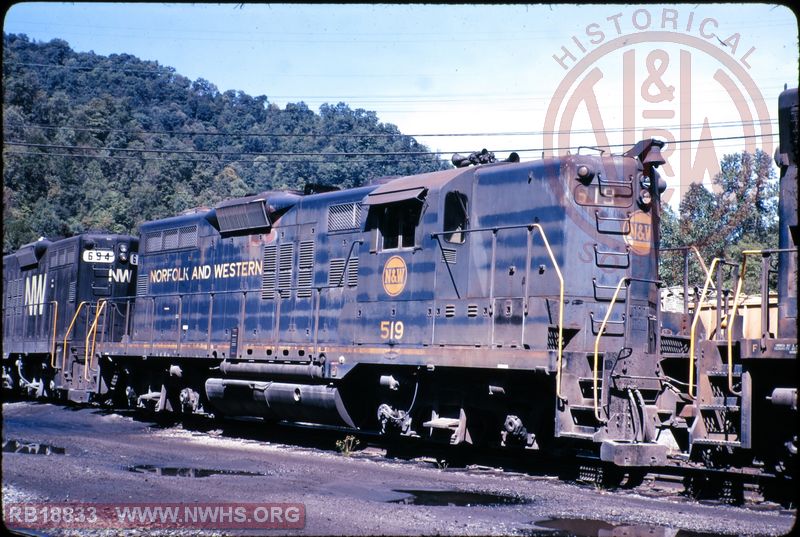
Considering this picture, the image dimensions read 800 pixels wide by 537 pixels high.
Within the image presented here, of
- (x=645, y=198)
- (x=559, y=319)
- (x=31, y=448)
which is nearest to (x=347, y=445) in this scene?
(x=559, y=319)

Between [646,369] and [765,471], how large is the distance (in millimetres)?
1851

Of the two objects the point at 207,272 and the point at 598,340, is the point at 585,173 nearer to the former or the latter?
the point at 598,340

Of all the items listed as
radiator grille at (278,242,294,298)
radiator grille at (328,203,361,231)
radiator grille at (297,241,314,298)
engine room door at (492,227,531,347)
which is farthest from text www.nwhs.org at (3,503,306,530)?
radiator grille at (278,242,294,298)

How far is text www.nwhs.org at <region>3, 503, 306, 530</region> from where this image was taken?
754 cm

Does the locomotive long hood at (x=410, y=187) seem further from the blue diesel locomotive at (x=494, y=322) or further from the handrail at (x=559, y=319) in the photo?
the handrail at (x=559, y=319)

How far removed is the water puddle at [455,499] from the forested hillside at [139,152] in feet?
144

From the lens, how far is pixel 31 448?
520 inches

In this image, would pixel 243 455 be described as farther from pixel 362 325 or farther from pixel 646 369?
pixel 646 369

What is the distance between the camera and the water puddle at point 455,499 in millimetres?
8883

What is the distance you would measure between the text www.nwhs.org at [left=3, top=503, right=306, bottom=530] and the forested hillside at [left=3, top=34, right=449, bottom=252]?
45.2 metres

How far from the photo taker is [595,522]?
804 cm

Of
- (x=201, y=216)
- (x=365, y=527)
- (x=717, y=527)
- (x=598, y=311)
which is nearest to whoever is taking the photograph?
(x=365, y=527)

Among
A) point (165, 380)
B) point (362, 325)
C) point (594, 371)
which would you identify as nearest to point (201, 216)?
point (165, 380)

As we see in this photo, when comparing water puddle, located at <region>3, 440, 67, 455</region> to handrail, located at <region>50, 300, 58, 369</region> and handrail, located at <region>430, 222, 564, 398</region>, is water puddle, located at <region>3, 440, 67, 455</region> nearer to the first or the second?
handrail, located at <region>430, 222, 564, 398</region>
